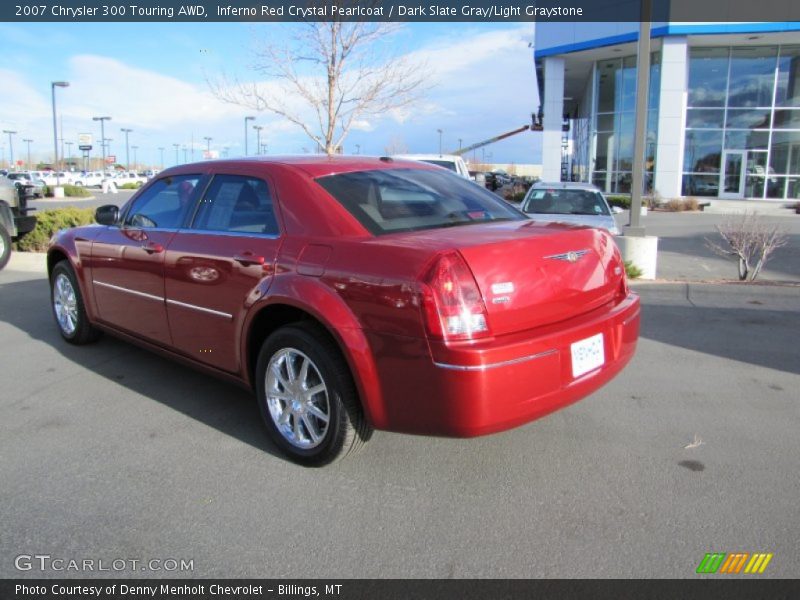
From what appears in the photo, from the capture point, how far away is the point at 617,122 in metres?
32.3

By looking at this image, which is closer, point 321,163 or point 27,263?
point 321,163

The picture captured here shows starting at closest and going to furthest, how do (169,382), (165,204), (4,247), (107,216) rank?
(165,204) → (169,382) → (107,216) → (4,247)

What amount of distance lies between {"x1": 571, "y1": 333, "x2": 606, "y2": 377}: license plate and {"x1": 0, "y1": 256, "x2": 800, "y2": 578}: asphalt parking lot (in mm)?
596

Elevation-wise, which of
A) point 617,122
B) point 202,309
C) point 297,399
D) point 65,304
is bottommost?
point 297,399

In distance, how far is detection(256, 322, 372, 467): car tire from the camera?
128 inches

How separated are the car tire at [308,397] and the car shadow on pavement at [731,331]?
12.3 feet

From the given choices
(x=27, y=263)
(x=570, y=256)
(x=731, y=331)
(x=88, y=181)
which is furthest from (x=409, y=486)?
(x=88, y=181)

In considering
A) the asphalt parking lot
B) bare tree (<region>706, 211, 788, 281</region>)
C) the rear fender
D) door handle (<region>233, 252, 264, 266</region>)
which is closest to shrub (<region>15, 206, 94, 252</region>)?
the asphalt parking lot

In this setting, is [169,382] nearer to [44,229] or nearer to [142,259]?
[142,259]

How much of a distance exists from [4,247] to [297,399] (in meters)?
9.03

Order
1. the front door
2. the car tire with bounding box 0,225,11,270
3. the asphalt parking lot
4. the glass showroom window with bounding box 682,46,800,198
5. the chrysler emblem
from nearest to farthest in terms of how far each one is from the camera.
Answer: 1. the asphalt parking lot
2. the chrysler emblem
3. the car tire with bounding box 0,225,11,270
4. the glass showroom window with bounding box 682,46,800,198
5. the front door

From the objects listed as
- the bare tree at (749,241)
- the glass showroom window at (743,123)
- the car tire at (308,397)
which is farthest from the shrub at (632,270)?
the glass showroom window at (743,123)

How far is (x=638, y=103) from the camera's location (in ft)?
29.7

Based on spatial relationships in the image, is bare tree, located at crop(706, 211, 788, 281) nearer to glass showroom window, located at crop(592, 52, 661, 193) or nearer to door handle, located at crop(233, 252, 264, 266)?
door handle, located at crop(233, 252, 264, 266)
